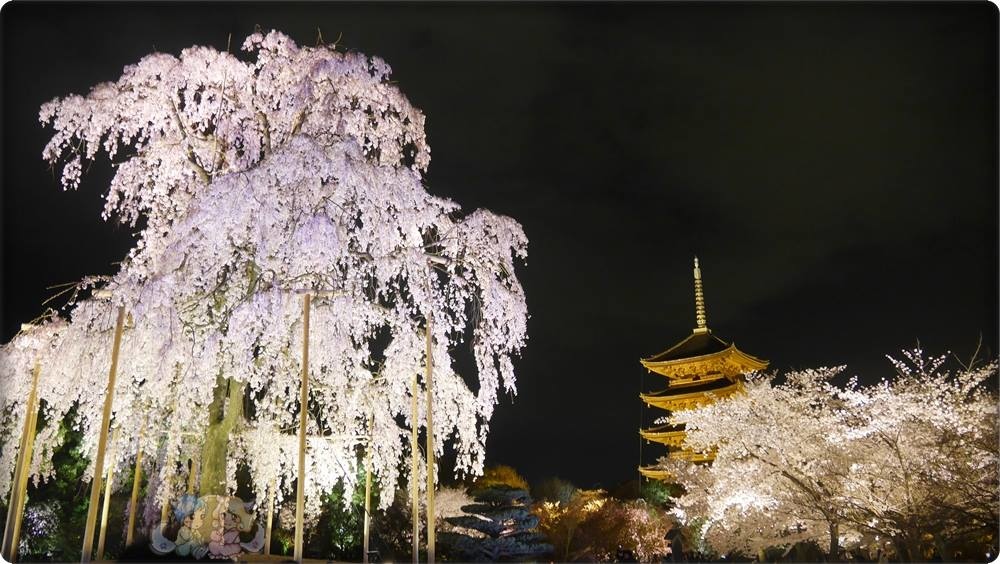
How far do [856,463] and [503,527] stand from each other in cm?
641

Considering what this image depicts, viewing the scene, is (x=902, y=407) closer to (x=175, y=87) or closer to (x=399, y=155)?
(x=399, y=155)

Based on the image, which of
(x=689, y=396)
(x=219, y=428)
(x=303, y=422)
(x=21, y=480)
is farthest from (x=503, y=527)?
(x=689, y=396)

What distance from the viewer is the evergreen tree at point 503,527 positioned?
13141 millimetres

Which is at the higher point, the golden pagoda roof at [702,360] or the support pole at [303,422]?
the golden pagoda roof at [702,360]

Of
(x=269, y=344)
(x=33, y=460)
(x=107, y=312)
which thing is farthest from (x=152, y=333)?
(x=33, y=460)

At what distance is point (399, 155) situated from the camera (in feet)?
37.9

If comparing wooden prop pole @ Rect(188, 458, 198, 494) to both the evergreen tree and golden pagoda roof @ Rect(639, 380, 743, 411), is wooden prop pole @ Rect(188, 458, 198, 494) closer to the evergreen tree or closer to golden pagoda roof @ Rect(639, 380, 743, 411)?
the evergreen tree

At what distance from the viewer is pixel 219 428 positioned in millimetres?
10836

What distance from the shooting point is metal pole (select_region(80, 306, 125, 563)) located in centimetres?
873

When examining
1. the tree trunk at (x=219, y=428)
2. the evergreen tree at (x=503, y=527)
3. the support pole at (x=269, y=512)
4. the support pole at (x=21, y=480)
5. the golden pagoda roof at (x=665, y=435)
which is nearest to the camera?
the tree trunk at (x=219, y=428)

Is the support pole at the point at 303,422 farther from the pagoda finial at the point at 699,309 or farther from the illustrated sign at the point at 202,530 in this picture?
the pagoda finial at the point at 699,309

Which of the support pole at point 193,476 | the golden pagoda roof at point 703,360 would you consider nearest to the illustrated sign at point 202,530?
the support pole at point 193,476

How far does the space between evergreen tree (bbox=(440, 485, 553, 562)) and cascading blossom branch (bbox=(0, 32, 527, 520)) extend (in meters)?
2.25

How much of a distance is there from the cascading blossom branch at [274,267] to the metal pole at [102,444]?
29cm
